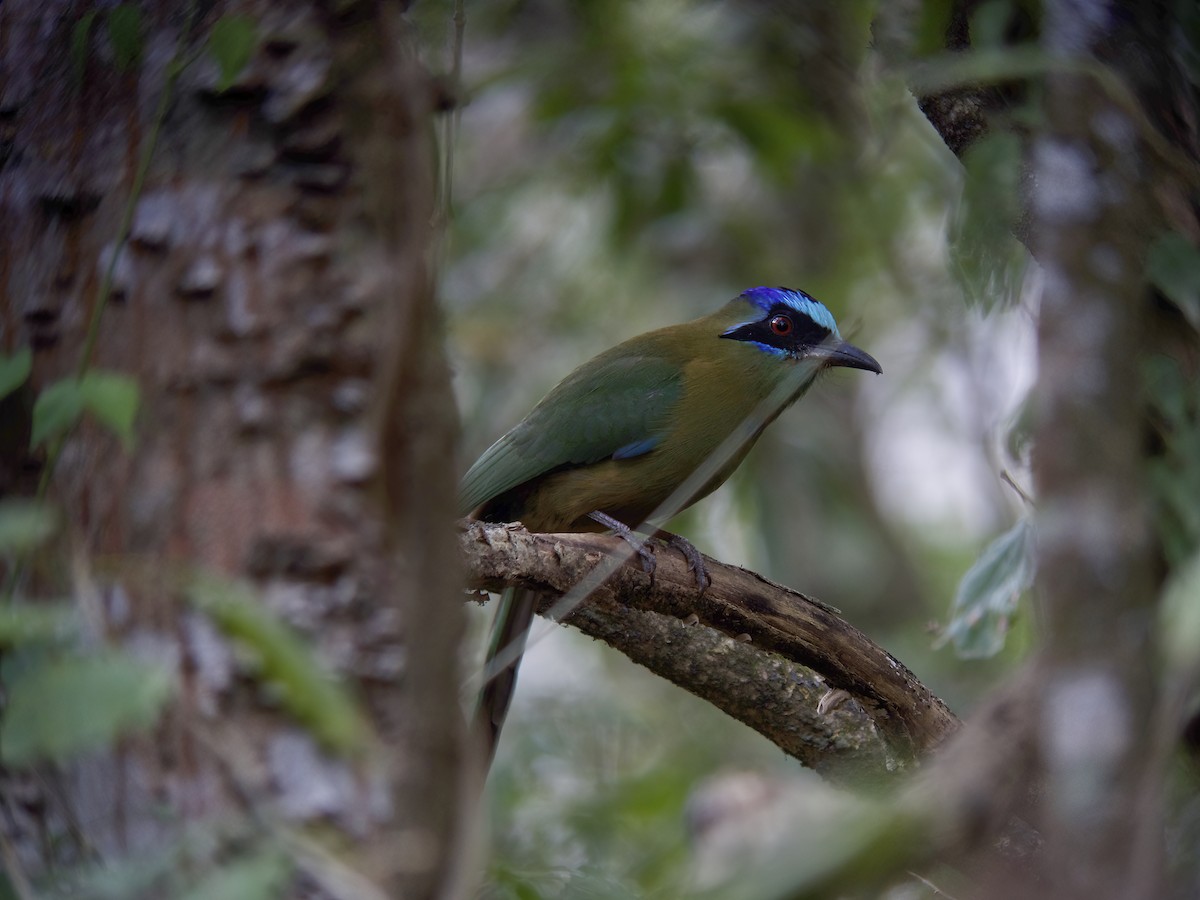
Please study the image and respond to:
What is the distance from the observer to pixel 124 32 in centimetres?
186

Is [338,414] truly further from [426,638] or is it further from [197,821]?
[197,821]

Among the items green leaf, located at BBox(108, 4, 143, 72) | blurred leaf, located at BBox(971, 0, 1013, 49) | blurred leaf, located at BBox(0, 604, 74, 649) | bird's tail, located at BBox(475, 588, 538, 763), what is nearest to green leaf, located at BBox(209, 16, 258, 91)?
green leaf, located at BBox(108, 4, 143, 72)

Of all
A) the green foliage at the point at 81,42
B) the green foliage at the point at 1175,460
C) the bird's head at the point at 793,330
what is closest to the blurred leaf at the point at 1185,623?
the green foliage at the point at 1175,460

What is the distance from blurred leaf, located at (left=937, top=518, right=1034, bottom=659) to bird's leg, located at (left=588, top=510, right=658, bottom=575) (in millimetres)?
902

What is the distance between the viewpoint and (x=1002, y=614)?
11.1ft

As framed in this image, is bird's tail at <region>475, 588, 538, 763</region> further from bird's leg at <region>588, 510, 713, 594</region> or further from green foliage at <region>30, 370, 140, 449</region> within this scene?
green foliage at <region>30, 370, 140, 449</region>

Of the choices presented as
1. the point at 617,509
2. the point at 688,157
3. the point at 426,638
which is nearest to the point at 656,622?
the point at 617,509

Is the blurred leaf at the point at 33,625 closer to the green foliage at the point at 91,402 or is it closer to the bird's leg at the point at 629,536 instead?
the green foliage at the point at 91,402

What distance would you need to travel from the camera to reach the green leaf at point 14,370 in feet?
5.48

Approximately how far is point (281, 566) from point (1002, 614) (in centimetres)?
236

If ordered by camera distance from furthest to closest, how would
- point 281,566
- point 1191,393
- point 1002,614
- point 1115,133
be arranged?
point 1002,614 < point 1115,133 < point 1191,393 < point 281,566

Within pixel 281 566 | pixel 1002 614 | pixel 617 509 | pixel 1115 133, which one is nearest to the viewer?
pixel 281 566

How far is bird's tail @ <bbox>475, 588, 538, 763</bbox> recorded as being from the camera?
407 centimetres

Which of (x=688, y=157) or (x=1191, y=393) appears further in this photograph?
(x=688, y=157)
